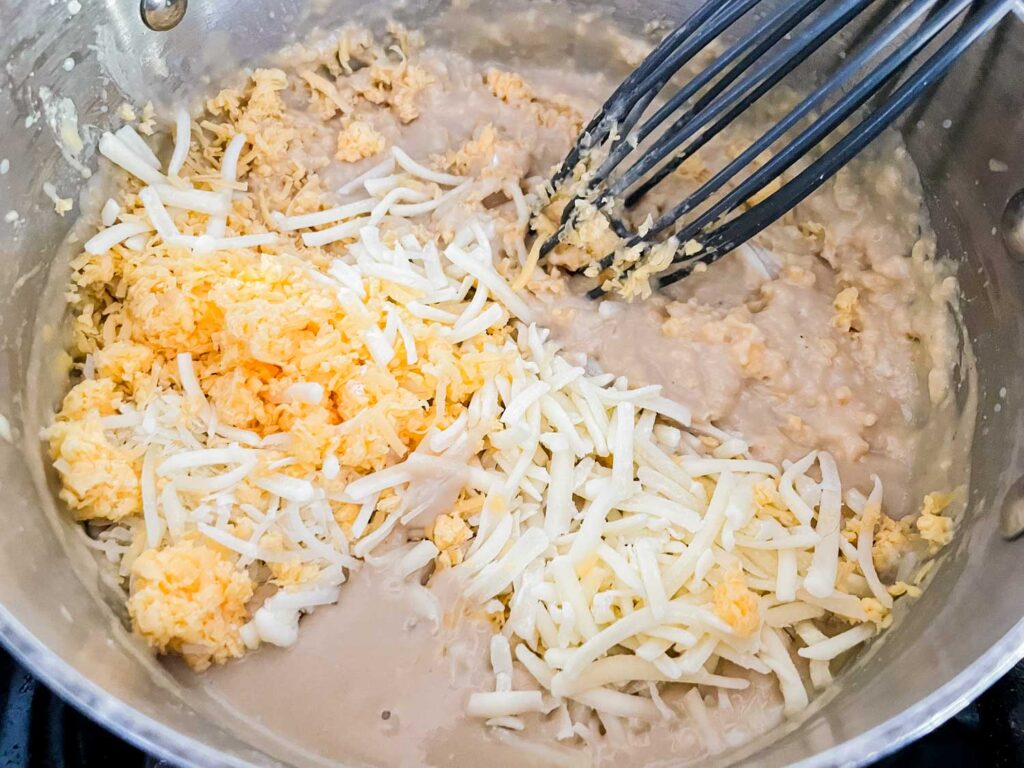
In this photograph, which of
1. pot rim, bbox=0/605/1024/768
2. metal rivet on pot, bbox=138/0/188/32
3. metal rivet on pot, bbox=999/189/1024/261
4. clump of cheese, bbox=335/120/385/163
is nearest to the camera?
pot rim, bbox=0/605/1024/768

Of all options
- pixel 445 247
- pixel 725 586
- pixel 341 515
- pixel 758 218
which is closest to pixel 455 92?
pixel 445 247

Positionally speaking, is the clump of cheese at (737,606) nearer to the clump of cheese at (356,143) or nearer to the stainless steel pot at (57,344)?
the stainless steel pot at (57,344)

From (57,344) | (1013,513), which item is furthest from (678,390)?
(57,344)

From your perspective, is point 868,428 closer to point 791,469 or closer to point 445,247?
point 791,469

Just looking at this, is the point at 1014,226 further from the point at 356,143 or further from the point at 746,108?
the point at 356,143

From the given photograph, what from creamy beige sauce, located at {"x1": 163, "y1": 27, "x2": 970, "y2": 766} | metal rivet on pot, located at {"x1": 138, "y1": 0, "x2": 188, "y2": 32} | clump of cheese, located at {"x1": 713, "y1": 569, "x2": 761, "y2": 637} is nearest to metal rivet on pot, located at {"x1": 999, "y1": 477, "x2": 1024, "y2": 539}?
creamy beige sauce, located at {"x1": 163, "y1": 27, "x2": 970, "y2": 766}

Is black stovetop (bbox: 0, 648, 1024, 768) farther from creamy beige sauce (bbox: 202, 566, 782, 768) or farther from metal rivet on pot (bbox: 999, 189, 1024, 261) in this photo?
metal rivet on pot (bbox: 999, 189, 1024, 261)
